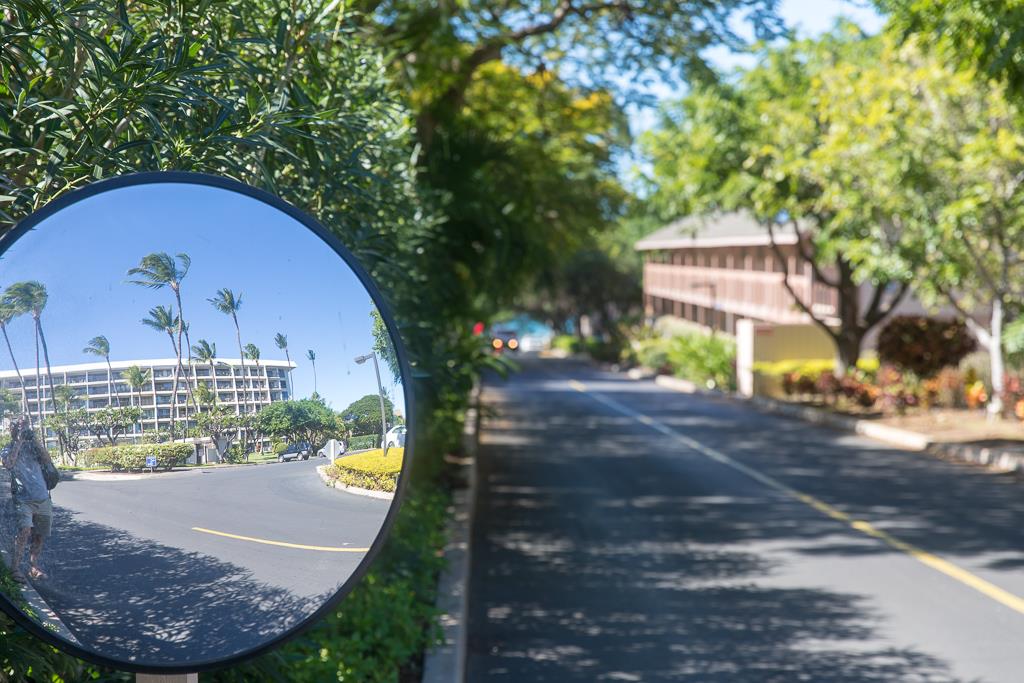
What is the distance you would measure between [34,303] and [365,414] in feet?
2.55

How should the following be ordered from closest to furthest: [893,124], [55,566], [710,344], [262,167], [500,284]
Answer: [55,566]
[262,167]
[500,284]
[893,124]
[710,344]

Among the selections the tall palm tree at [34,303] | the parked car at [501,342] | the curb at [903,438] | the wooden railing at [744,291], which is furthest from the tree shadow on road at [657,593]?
the wooden railing at [744,291]

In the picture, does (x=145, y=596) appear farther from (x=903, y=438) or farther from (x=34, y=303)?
(x=903, y=438)

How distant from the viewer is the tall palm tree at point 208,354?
9.08ft

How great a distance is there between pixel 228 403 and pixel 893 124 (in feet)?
64.6

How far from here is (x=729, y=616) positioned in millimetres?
8758

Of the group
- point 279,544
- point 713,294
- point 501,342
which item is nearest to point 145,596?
point 279,544

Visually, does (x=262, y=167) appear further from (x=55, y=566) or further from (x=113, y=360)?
(x=55, y=566)

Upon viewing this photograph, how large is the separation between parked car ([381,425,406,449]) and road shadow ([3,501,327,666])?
1.45 feet

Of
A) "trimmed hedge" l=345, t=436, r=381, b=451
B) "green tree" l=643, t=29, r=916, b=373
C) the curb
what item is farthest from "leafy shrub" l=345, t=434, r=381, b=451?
"green tree" l=643, t=29, r=916, b=373

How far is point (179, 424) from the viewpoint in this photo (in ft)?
9.12

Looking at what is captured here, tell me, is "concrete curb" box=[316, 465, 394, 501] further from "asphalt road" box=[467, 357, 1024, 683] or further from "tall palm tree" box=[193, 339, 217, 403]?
"asphalt road" box=[467, 357, 1024, 683]

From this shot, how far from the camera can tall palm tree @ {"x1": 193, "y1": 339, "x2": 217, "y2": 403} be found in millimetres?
2768

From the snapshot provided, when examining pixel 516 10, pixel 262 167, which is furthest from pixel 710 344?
pixel 262 167
